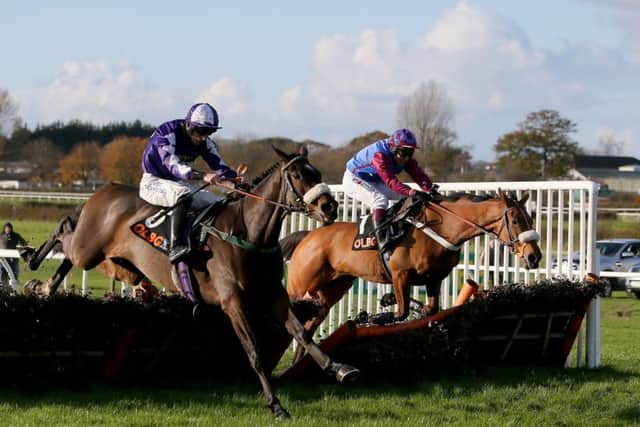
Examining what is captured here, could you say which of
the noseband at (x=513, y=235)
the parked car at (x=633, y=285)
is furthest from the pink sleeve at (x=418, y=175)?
the parked car at (x=633, y=285)

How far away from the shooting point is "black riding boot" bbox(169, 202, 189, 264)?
7633 millimetres

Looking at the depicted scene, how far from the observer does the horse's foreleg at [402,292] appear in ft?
31.1

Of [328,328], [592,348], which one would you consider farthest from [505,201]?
[328,328]

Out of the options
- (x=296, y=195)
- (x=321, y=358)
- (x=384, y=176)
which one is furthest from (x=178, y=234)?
(x=384, y=176)

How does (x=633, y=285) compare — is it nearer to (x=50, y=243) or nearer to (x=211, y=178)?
(x=50, y=243)

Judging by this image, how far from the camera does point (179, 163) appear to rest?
7898 mm

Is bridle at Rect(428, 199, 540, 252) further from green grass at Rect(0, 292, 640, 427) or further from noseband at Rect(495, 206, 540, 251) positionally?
green grass at Rect(0, 292, 640, 427)

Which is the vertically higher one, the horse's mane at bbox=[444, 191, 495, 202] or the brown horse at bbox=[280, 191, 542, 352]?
the horse's mane at bbox=[444, 191, 495, 202]

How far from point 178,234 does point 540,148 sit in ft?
177

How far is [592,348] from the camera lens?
996 centimetres

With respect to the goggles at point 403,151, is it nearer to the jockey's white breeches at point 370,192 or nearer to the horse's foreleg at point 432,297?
the jockey's white breeches at point 370,192

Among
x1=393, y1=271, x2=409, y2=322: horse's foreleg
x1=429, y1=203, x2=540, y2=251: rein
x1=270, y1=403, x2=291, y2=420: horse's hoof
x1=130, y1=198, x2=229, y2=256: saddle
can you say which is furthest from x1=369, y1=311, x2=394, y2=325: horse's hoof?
x1=270, y1=403, x2=291, y2=420: horse's hoof

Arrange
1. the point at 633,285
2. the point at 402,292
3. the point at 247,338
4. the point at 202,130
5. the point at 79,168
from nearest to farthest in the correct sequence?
the point at 247,338 < the point at 202,130 < the point at 402,292 < the point at 633,285 < the point at 79,168

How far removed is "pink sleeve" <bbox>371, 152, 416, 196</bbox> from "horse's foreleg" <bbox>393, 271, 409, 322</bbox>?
78 cm
